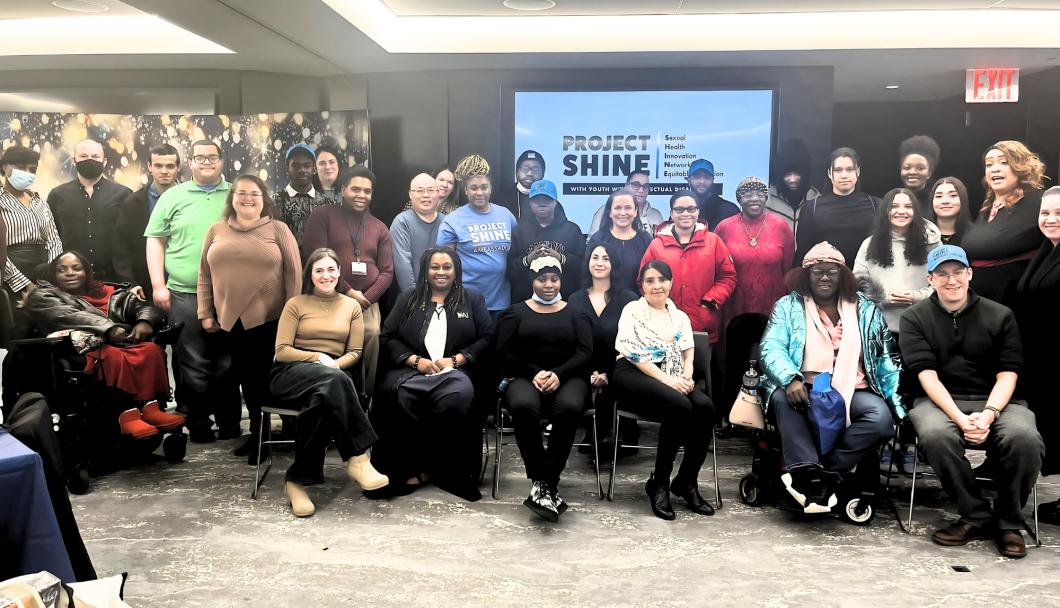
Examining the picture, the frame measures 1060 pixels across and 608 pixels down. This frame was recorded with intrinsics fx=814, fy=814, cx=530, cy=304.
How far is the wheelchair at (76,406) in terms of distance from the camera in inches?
167

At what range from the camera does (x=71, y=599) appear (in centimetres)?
207

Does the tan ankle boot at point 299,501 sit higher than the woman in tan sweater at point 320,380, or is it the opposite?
the woman in tan sweater at point 320,380

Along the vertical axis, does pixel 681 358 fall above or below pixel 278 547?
above

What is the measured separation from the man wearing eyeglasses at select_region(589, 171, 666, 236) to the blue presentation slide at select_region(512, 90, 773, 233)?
73mm

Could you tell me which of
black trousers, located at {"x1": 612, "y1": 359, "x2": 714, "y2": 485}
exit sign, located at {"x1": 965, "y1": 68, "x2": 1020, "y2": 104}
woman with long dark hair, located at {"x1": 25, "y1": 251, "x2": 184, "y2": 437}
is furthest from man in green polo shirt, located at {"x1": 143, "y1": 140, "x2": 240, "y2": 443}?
exit sign, located at {"x1": 965, "y1": 68, "x2": 1020, "y2": 104}

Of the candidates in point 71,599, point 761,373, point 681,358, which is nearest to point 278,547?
point 71,599

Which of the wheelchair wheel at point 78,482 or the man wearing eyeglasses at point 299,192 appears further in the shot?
the man wearing eyeglasses at point 299,192

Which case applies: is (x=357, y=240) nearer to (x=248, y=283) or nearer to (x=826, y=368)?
(x=248, y=283)

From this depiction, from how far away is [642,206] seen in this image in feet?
19.1

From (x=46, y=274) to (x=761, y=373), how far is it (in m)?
4.35

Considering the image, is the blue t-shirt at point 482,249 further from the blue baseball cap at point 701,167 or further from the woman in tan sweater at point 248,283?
the blue baseball cap at point 701,167

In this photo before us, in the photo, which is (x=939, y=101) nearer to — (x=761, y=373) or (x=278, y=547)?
(x=761, y=373)

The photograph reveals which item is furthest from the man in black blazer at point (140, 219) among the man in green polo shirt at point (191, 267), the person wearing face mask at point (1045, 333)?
the person wearing face mask at point (1045, 333)

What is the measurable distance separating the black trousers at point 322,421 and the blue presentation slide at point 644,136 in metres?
2.59
